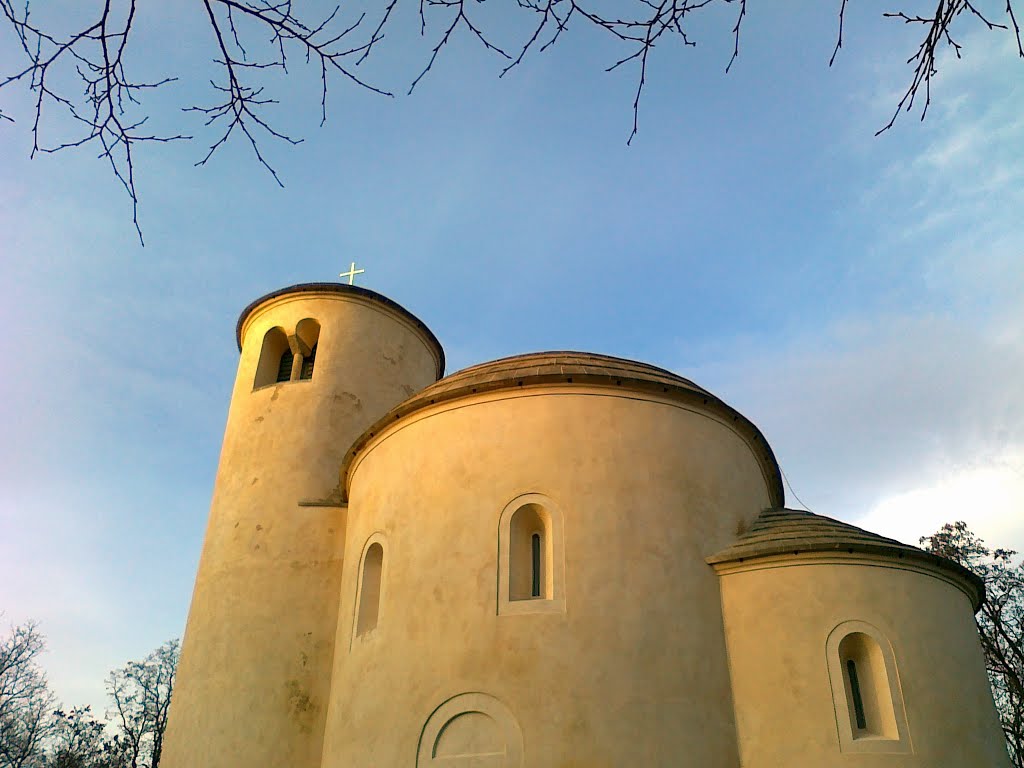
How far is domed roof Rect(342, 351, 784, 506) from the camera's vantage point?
1120 cm

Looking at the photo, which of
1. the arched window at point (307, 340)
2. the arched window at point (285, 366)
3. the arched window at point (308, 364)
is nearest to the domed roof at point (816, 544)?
the arched window at point (308, 364)

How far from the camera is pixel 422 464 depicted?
1128 centimetres

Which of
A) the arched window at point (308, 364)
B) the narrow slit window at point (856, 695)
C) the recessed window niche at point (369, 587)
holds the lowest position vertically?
the narrow slit window at point (856, 695)

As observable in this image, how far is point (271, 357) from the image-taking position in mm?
16750

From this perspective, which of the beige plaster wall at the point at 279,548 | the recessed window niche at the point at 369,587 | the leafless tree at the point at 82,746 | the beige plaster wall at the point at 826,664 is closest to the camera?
the beige plaster wall at the point at 826,664

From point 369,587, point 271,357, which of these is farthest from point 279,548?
point 271,357

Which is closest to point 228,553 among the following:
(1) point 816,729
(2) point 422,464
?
(2) point 422,464

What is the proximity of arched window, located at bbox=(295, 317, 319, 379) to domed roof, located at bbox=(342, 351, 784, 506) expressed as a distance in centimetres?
392

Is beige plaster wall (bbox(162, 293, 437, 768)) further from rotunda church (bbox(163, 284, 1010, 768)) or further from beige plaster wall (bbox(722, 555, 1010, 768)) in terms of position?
beige plaster wall (bbox(722, 555, 1010, 768))

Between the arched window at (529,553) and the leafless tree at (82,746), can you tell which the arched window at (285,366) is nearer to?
the arched window at (529,553)

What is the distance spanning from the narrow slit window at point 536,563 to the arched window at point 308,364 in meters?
7.34

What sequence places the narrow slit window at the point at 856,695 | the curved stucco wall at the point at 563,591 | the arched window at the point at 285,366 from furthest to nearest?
the arched window at the point at 285,366, the narrow slit window at the point at 856,695, the curved stucco wall at the point at 563,591

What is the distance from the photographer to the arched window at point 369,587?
36.6ft

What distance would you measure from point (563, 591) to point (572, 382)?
2.88 m
